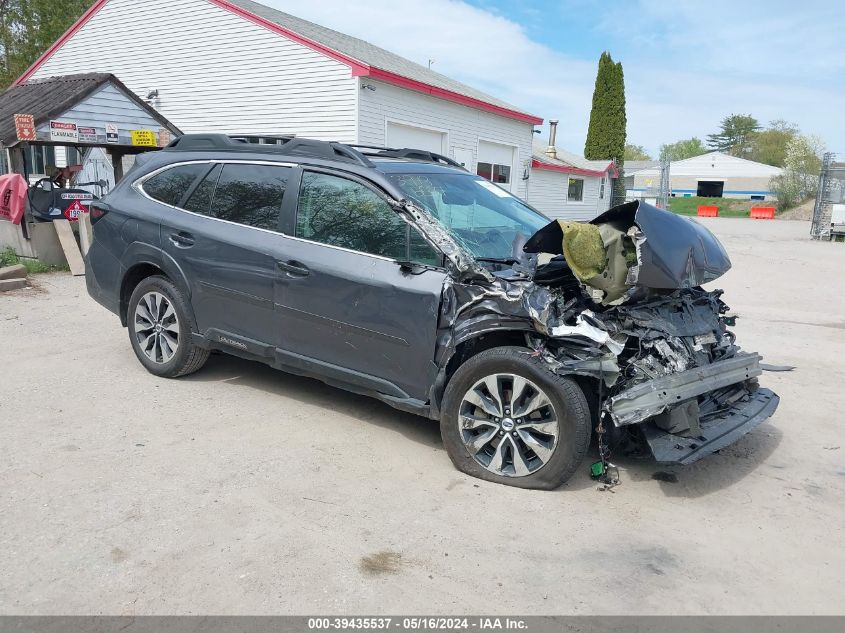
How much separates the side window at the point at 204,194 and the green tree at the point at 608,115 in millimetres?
37478

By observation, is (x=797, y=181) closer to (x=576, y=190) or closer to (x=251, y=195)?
(x=576, y=190)

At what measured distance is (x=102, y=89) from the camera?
12797mm

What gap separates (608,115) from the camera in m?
39.2

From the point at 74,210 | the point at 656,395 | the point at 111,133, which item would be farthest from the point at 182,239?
the point at 111,133

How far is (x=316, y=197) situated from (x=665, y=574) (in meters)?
3.12

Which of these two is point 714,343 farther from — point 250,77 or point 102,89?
point 250,77

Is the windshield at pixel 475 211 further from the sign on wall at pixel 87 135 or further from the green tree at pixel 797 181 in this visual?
the green tree at pixel 797 181

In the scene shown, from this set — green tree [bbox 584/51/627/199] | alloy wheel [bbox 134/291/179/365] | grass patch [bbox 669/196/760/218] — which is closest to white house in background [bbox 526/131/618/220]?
green tree [bbox 584/51/627/199]

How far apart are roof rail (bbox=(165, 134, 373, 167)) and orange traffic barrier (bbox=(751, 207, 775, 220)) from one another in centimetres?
4950

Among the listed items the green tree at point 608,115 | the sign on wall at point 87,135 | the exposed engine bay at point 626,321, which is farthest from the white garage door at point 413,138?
the green tree at point 608,115

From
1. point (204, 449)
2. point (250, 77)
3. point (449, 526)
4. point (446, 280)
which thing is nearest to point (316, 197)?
point (446, 280)

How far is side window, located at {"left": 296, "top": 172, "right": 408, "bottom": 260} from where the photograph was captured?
426 centimetres

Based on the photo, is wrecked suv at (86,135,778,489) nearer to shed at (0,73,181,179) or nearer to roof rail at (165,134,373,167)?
roof rail at (165,134,373,167)

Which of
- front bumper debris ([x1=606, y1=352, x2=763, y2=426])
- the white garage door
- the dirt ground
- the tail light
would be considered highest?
the white garage door
